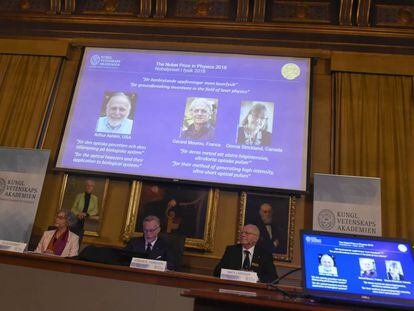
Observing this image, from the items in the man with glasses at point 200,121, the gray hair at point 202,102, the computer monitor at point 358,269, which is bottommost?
the computer monitor at point 358,269

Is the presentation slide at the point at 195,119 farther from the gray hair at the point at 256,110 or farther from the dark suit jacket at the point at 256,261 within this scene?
the dark suit jacket at the point at 256,261

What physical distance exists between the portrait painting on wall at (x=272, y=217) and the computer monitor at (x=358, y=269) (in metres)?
2.95

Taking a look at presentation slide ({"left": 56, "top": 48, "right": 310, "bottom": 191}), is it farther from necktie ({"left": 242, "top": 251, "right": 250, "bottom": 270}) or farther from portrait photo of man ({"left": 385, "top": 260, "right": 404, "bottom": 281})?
portrait photo of man ({"left": 385, "top": 260, "right": 404, "bottom": 281})

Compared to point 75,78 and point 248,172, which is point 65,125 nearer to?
point 75,78

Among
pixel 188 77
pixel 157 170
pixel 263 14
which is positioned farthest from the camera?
pixel 263 14

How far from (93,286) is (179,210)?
2784 mm

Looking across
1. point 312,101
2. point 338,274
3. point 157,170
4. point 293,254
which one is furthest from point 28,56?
point 338,274

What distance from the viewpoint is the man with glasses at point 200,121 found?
5.07 meters

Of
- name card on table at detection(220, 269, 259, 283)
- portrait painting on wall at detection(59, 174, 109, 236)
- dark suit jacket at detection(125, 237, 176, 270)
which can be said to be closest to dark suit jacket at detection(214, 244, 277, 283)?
dark suit jacket at detection(125, 237, 176, 270)

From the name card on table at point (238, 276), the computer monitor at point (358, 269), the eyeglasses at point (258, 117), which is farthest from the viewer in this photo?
the eyeglasses at point (258, 117)

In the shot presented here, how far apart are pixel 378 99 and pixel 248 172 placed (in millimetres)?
1940

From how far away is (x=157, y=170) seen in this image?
500 cm

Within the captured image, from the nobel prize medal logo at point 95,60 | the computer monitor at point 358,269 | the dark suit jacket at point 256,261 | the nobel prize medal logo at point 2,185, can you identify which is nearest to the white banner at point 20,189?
the nobel prize medal logo at point 2,185

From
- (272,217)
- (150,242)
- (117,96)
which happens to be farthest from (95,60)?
(272,217)
